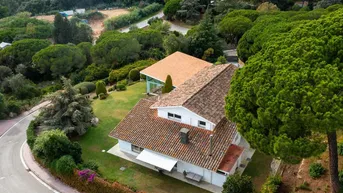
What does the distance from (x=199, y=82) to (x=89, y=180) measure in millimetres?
14942

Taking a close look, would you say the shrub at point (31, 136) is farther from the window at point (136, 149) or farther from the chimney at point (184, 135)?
the chimney at point (184, 135)

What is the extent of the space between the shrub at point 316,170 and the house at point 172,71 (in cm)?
2029

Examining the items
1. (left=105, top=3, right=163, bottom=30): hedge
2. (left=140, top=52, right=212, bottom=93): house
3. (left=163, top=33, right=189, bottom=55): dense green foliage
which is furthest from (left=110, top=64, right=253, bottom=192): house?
(left=105, top=3, right=163, bottom=30): hedge

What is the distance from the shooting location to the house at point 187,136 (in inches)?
1132

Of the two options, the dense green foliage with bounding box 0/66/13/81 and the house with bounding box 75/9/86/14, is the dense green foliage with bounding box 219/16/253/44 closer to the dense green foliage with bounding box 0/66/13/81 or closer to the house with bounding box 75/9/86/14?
the dense green foliage with bounding box 0/66/13/81

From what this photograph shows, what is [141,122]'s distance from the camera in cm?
3291

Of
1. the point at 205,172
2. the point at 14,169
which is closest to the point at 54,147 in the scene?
the point at 14,169

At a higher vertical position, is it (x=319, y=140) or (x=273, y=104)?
(x=273, y=104)

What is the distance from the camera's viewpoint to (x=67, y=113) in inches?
1345

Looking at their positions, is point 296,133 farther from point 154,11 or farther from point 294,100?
point 154,11

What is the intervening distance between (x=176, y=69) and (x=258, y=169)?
724 inches

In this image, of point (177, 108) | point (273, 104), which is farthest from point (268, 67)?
point (177, 108)

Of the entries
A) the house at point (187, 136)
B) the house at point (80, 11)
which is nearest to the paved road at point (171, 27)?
the house at point (80, 11)

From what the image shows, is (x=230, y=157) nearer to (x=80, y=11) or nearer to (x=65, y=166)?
(x=65, y=166)
